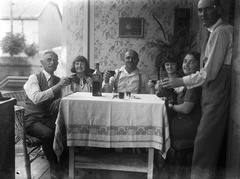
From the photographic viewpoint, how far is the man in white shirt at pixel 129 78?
2.69 metres

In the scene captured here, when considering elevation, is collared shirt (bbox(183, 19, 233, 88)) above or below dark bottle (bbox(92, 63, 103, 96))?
above

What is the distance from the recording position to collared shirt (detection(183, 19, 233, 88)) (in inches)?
75.0

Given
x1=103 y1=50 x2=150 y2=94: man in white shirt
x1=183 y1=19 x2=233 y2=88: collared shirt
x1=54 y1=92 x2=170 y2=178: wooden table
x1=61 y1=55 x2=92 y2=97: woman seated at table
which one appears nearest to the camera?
x1=183 y1=19 x2=233 y2=88: collared shirt

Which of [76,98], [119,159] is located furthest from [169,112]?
[76,98]

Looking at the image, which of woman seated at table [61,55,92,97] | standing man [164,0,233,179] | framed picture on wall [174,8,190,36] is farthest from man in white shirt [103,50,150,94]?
standing man [164,0,233,179]

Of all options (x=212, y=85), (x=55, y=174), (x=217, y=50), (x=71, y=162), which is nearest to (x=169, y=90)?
(x=212, y=85)

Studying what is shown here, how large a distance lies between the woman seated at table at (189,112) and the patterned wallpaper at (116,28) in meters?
0.45

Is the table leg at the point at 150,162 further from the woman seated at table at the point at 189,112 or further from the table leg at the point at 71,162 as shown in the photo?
the table leg at the point at 71,162

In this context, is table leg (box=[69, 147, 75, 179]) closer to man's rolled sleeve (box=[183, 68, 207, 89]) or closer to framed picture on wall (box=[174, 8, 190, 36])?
man's rolled sleeve (box=[183, 68, 207, 89])

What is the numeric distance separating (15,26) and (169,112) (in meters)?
1.39

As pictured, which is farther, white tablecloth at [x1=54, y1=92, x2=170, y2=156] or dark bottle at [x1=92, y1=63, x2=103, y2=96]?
dark bottle at [x1=92, y1=63, x2=103, y2=96]

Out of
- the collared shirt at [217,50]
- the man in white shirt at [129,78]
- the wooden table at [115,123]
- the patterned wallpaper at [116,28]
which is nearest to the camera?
the collared shirt at [217,50]

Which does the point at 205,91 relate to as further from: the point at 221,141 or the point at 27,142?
the point at 27,142

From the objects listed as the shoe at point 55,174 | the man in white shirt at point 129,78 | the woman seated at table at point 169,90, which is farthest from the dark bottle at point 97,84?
the shoe at point 55,174
